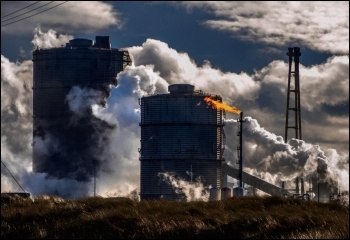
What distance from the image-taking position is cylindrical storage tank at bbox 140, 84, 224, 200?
12875 centimetres

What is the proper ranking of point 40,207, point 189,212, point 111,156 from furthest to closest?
point 111,156 < point 40,207 < point 189,212

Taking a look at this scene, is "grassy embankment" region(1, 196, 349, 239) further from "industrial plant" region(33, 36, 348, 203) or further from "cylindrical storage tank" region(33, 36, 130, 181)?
"cylindrical storage tank" region(33, 36, 130, 181)

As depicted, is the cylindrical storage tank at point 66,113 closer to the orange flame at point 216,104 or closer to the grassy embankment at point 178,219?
the orange flame at point 216,104

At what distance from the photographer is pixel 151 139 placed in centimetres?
12938

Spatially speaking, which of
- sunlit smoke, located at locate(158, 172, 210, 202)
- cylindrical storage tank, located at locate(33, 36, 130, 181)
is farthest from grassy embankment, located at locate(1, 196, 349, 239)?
cylindrical storage tank, located at locate(33, 36, 130, 181)

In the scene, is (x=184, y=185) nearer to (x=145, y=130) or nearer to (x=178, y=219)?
(x=145, y=130)

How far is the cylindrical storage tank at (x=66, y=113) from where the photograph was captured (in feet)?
513

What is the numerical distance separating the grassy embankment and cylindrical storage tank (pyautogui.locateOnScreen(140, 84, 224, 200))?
95.3 metres

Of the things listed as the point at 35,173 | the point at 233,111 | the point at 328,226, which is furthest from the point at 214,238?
the point at 35,173

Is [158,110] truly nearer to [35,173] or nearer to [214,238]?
[35,173]

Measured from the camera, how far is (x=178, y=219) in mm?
26266

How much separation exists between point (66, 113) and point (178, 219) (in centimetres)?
13439

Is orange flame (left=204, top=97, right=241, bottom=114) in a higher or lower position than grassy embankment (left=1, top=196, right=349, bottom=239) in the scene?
higher

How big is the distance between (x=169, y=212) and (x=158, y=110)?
10194 centimetres
